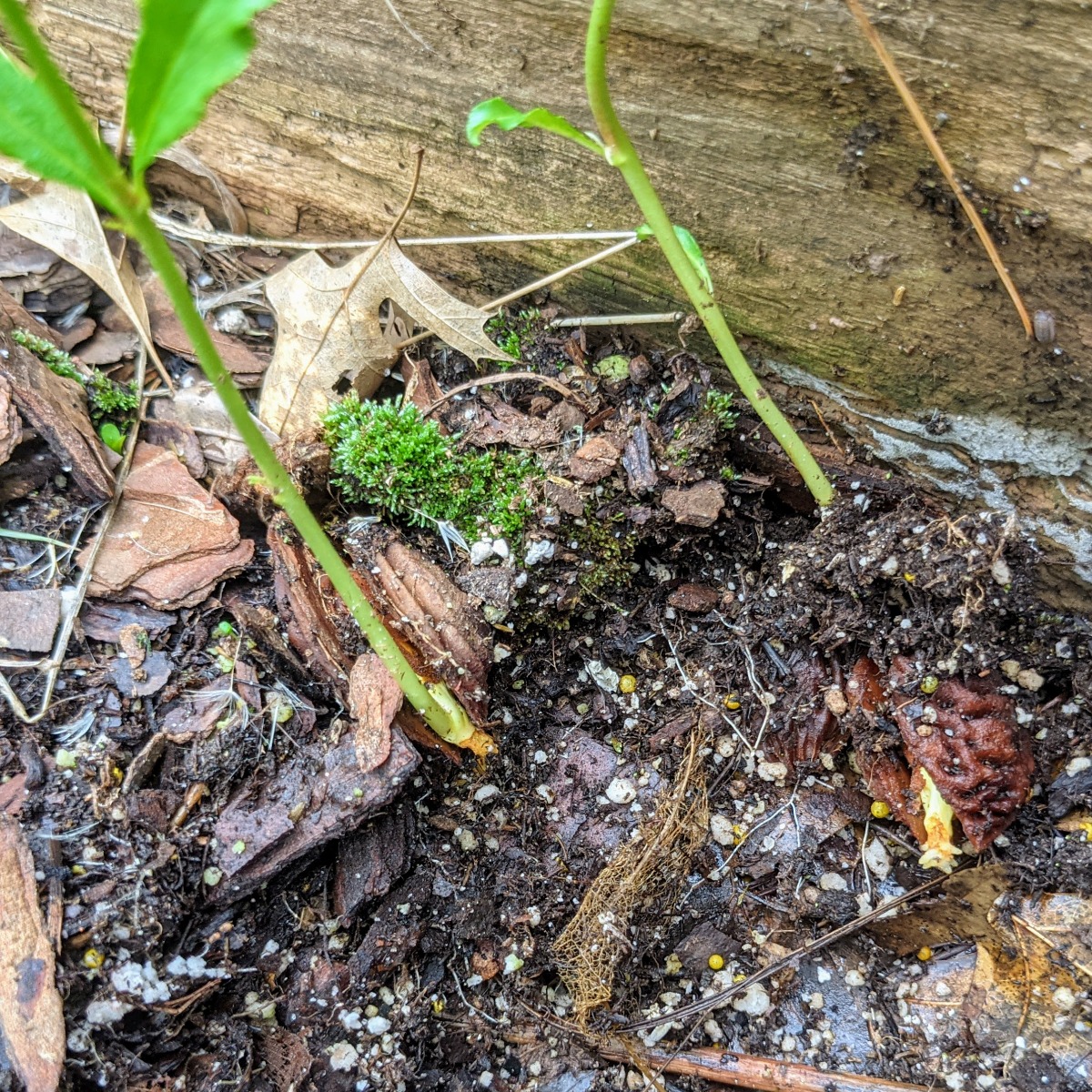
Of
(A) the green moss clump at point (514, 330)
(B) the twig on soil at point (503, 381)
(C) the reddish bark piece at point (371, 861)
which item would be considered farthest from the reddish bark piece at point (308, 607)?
(A) the green moss clump at point (514, 330)

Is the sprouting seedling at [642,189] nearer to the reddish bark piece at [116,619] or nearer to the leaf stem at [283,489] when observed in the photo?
the leaf stem at [283,489]

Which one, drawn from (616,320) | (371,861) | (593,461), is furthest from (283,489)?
(616,320)

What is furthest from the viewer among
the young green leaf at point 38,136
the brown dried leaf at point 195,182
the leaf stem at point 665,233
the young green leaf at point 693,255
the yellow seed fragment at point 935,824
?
the brown dried leaf at point 195,182

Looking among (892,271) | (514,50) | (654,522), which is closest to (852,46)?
(892,271)

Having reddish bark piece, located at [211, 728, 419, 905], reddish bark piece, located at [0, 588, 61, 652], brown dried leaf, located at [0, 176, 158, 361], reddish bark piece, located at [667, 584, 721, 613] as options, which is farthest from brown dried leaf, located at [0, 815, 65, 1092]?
reddish bark piece, located at [667, 584, 721, 613]

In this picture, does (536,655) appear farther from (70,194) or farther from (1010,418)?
(70,194)

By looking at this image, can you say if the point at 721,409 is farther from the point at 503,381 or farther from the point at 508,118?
the point at 508,118
